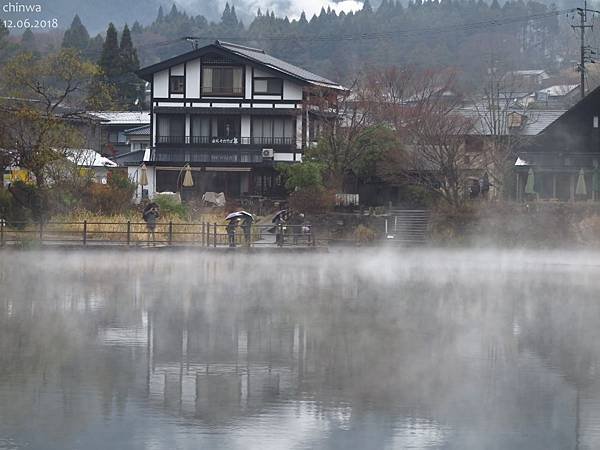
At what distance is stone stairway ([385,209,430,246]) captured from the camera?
41.0 meters

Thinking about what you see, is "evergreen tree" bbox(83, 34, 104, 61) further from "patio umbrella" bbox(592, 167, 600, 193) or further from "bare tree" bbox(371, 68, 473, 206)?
"patio umbrella" bbox(592, 167, 600, 193)

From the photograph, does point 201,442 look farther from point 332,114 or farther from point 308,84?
point 308,84

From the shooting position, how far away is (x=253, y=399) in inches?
522

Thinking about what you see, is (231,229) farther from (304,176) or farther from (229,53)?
(229,53)

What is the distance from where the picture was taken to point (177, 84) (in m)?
55.0

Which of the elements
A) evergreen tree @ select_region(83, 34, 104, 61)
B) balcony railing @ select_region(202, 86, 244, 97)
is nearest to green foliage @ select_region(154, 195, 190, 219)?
balcony railing @ select_region(202, 86, 244, 97)

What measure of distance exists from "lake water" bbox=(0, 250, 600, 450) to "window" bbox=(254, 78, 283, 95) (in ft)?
90.8

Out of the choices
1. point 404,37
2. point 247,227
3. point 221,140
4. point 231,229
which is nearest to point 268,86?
point 221,140

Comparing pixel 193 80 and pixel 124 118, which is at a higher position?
pixel 124 118

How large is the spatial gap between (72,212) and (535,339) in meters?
24.3

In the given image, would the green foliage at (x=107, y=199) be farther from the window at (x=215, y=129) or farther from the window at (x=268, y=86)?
the window at (x=268, y=86)

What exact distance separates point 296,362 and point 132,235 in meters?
22.1

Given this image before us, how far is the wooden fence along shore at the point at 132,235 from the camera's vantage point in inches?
1403

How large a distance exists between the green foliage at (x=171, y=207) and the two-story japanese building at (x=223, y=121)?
40.9 feet
